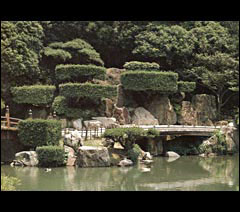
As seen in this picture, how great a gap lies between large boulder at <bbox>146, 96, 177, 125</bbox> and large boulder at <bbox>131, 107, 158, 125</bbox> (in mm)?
602

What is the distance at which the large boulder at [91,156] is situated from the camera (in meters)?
17.5

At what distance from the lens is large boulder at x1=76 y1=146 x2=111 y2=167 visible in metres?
17.5

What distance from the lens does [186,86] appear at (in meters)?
27.7

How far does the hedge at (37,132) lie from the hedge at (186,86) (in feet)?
37.5

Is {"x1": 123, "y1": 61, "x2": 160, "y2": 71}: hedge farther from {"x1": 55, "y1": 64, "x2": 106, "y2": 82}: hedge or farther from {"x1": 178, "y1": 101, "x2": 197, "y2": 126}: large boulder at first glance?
{"x1": 178, "y1": 101, "x2": 197, "y2": 126}: large boulder

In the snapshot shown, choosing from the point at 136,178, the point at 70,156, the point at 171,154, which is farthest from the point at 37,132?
the point at 171,154

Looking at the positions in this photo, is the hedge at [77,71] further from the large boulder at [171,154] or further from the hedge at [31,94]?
the large boulder at [171,154]

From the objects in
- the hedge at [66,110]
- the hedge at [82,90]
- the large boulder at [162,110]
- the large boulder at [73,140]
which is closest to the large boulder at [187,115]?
the large boulder at [162,110]

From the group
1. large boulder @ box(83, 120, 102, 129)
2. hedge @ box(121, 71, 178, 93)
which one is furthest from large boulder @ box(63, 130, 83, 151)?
hedge @ box(121, 71, 178, 93)

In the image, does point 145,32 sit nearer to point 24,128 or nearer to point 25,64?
point 25,64

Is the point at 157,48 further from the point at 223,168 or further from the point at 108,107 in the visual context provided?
the point at 223,168

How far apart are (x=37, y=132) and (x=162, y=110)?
1036 centimetres

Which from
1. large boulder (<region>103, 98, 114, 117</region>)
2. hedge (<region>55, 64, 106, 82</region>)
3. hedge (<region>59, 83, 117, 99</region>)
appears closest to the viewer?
hedge (<region>59, 83, 117, 99</region>)
